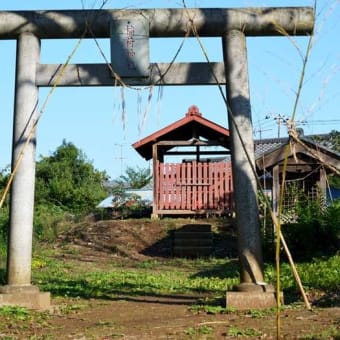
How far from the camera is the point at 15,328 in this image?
18.0 feet

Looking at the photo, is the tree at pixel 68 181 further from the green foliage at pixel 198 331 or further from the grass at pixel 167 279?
the green foliage at pixel 198 331

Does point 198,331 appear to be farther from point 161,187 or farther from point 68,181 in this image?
point 68,181

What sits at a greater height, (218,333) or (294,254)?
(294,254)

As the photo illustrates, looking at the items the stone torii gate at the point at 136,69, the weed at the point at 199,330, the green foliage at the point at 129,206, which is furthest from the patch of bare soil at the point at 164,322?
the green foliage at the point at 129,206

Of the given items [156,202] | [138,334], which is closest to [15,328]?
[138,334]

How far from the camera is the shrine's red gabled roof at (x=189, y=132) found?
64.6 feet

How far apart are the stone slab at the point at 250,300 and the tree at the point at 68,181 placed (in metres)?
22.8

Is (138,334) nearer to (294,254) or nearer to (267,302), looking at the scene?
(267,302)

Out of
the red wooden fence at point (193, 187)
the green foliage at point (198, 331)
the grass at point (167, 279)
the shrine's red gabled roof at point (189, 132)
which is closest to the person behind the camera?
the green foliage at point (198, 331)

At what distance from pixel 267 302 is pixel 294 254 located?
535 centimetres

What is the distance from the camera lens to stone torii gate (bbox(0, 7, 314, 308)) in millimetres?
6707

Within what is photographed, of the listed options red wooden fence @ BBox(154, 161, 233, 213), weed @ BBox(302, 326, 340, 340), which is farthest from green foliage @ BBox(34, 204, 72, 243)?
weed @ BBox(302, 326, 340, 340)

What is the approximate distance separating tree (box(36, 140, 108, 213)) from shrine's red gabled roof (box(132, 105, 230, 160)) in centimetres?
933

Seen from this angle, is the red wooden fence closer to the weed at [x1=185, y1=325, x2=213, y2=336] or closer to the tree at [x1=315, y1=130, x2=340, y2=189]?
the tree at [x1=315, y1=130, x2=340, y2=189]
